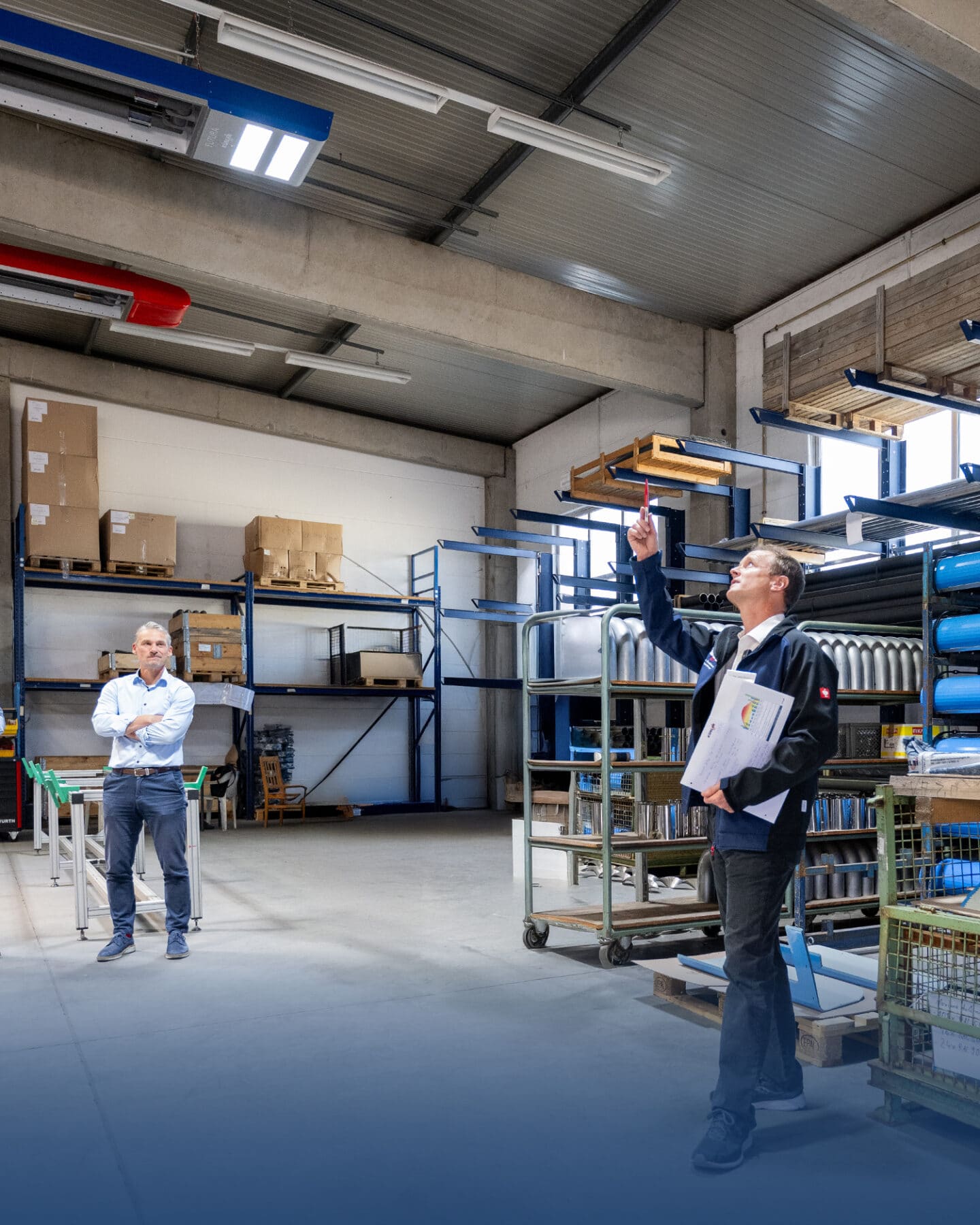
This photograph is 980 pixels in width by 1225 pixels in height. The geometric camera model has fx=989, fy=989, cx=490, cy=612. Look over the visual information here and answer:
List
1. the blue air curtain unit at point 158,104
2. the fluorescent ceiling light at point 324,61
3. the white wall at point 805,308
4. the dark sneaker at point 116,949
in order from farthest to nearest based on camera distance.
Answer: the white wall at point 805,308 → the fluorescent ceiling light at point 324,61 → the blue air curtain unit at point 158,104 → the dark sneaker at point 116,949

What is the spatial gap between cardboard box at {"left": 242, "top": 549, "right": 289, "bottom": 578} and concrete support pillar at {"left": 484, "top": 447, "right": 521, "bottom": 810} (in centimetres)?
428

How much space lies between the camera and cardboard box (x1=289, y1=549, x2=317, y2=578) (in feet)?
49.7

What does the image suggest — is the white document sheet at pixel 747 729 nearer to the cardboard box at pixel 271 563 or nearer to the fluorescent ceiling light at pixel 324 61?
the fluorescent ceiling light at pixel 324 61

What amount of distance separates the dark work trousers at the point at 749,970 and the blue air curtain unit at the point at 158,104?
6554 mm

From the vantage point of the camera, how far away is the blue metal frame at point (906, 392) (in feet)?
26.7

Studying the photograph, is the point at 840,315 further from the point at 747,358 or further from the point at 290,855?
the point at 290,855

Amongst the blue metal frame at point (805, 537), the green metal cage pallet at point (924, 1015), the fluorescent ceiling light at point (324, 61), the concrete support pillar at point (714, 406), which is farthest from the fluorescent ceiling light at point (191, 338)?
the green metal cage pallet at point (924, 1015)

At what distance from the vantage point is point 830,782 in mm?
6742

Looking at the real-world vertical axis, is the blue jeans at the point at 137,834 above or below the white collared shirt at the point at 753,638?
below

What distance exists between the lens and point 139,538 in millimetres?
14133

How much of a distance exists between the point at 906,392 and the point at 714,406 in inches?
188

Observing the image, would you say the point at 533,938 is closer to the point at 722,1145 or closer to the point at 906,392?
the point at 722,1145

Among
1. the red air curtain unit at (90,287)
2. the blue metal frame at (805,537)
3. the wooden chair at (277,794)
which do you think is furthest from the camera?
the wooden chair at (277,794)

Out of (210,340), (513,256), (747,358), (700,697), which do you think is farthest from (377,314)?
(700,697)
